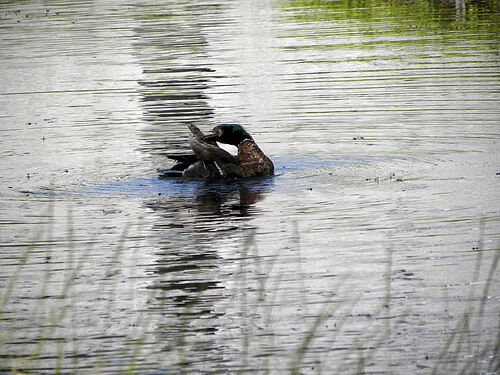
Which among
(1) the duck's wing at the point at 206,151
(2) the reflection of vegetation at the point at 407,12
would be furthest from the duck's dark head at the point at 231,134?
(2) the reflection of vegetation at the point at 407,12

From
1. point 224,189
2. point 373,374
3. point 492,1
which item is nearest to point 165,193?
point 224,189

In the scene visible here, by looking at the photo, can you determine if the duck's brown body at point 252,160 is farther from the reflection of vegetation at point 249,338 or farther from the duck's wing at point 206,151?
the reflection of vegetation at point 249,338

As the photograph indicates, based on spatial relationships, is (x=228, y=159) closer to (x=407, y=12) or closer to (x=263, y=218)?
(x=263, y=218)

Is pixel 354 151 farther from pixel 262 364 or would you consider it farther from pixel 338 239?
pixel 262 364

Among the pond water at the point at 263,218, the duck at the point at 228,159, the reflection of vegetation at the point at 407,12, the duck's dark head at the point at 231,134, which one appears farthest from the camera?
the reflection of vegetation at the point at 407,12

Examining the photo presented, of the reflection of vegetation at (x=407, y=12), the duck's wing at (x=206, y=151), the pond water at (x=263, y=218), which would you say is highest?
the duck's wing at (x=206, y=151)

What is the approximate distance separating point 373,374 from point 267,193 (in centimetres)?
584

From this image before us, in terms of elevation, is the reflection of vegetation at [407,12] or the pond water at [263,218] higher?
the pond water at [263,218]

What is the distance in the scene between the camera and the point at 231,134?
527 inches

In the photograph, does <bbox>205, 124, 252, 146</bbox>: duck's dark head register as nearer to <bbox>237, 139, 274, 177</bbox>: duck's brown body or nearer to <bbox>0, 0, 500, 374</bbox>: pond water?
<bbox>237, 139, 274, 177</bbox>: duck's brown body

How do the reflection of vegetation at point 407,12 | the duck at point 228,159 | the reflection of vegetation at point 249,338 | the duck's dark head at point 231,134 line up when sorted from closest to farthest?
1. the reflection of vegetation at point 249,338
2. the duck at point 228,159
3. the duck's dark head at point 231,134
4. the reflection of vegetation at point 407,12

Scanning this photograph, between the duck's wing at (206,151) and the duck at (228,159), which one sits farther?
the duck at (228,159)

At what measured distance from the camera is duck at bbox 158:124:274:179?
13.2 m

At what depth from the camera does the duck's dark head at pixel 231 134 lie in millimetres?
13367
